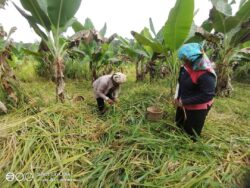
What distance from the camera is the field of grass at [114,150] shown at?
6.41 ft

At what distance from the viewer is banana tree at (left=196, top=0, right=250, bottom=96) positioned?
3545mm

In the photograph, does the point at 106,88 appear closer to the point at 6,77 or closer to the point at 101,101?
the point at 101,101

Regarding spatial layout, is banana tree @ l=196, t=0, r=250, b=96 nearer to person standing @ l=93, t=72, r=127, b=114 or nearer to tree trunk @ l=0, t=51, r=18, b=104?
person standing @ l=93, t=72, r=127, b=114

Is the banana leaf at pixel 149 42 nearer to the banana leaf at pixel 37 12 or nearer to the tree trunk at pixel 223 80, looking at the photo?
the banana leaf at pixel 37 12

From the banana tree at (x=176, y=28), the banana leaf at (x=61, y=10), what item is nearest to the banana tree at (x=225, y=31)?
the banana tree at (x=176, y=28)

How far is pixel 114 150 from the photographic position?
7.59 feet

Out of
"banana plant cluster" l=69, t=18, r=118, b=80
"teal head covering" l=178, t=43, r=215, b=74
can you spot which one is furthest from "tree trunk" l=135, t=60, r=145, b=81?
"teal head covering" l=178, t=43, r=215, b=74

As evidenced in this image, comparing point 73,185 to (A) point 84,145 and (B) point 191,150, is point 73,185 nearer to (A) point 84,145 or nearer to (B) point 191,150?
(A) point 84,145

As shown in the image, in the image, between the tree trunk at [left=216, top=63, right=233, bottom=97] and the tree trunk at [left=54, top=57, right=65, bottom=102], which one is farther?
the tree trunk at [left=216, top=63, right=233, bottom=97]

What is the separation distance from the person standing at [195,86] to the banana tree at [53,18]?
1.69 metres

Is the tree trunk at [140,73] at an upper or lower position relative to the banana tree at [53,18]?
lower

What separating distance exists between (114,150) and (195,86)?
1.08 metres

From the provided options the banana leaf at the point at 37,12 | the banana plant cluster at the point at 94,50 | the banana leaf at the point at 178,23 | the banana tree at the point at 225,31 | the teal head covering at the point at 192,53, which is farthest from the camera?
the banana plant cluster at the point at 94,50

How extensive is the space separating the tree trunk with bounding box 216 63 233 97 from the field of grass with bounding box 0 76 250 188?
155cm
